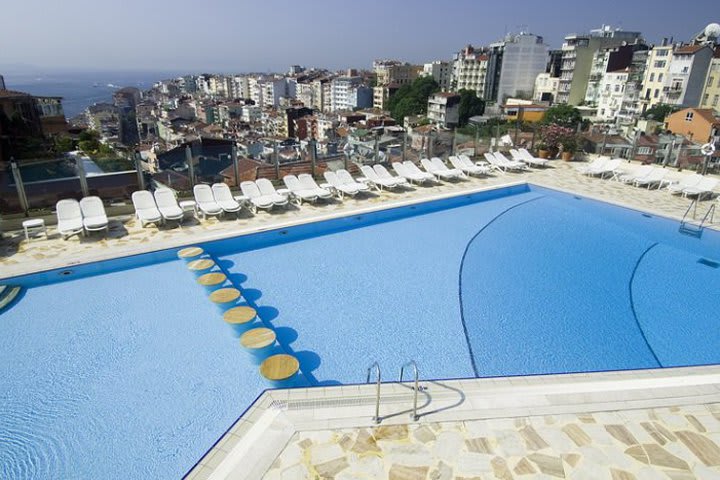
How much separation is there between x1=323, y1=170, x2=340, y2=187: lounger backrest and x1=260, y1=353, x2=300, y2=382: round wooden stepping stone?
282 inches

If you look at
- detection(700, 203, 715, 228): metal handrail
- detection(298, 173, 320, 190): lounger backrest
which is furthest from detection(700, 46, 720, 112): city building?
detection(298, 173, 320, 190): lounger backrest

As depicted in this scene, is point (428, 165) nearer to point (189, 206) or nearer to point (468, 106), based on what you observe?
point (189, 206)

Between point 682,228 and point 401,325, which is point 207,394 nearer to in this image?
point 401,325

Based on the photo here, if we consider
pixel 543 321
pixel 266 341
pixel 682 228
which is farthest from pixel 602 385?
pixel 682 228

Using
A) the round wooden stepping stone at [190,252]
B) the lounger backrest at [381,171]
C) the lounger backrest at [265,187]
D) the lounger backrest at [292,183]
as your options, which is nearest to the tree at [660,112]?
the lounger backrest at [381,171]

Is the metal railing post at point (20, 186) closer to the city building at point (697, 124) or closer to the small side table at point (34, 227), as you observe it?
the small side table at point (34, 227)

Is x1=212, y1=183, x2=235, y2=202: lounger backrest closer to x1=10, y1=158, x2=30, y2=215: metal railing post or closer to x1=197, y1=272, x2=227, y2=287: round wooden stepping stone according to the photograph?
x1=197, y1=272, x2=227, y2=287: round wooden stepping stone

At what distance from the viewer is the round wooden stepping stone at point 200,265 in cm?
720

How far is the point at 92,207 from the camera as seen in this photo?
8.86 metres

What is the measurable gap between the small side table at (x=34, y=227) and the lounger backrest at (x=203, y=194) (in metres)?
2.95

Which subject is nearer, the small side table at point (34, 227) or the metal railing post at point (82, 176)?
the small side table at point (34, 227)

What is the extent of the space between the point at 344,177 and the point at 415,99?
255 ft

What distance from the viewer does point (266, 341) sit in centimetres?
528

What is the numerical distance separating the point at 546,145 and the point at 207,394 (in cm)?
1623
